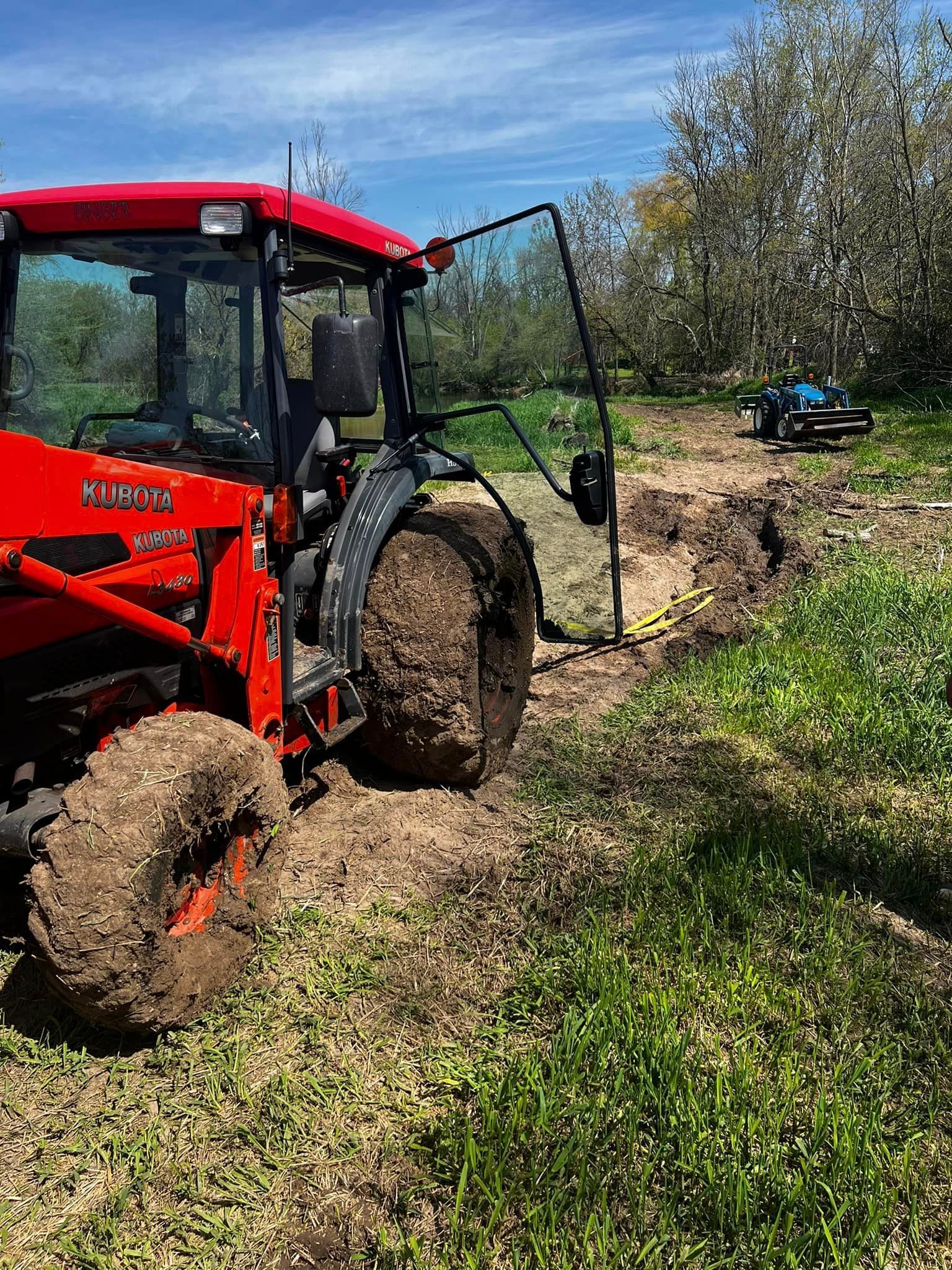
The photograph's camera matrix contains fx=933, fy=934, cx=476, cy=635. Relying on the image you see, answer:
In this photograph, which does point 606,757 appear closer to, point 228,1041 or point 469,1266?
point 228,1041

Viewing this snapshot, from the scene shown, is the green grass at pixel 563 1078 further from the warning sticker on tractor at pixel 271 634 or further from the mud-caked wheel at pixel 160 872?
the warning sticker on tractor at pixel 271 634

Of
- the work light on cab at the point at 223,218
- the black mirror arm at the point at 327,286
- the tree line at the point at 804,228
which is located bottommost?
the black mirror arm at the point at 327,286

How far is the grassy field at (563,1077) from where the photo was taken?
211 centimetres

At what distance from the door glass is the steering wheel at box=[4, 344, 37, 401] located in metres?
1.53

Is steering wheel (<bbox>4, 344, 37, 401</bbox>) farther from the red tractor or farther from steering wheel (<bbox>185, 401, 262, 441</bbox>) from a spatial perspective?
steering wheel (<bbox>185, 401, 262, 441</bbox>)

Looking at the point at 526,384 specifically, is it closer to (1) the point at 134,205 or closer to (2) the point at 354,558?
(2) the point at 354,558

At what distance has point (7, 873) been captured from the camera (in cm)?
307

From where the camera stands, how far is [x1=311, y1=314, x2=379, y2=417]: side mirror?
2805 millimetres

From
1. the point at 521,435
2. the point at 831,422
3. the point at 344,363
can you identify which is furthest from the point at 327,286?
the point at 831,422

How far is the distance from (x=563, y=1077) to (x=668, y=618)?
15.4 ft

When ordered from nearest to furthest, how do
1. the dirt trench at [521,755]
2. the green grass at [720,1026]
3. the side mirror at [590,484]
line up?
the green grass at [720,1026] < the dirt trench at [521,755] < the side mirror at [590,484]

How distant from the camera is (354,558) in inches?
140

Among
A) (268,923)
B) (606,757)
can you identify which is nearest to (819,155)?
(606,757)

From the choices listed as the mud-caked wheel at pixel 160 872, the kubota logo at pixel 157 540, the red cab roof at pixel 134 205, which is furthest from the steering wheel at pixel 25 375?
the mud-caked wheel at pixel 160 872
